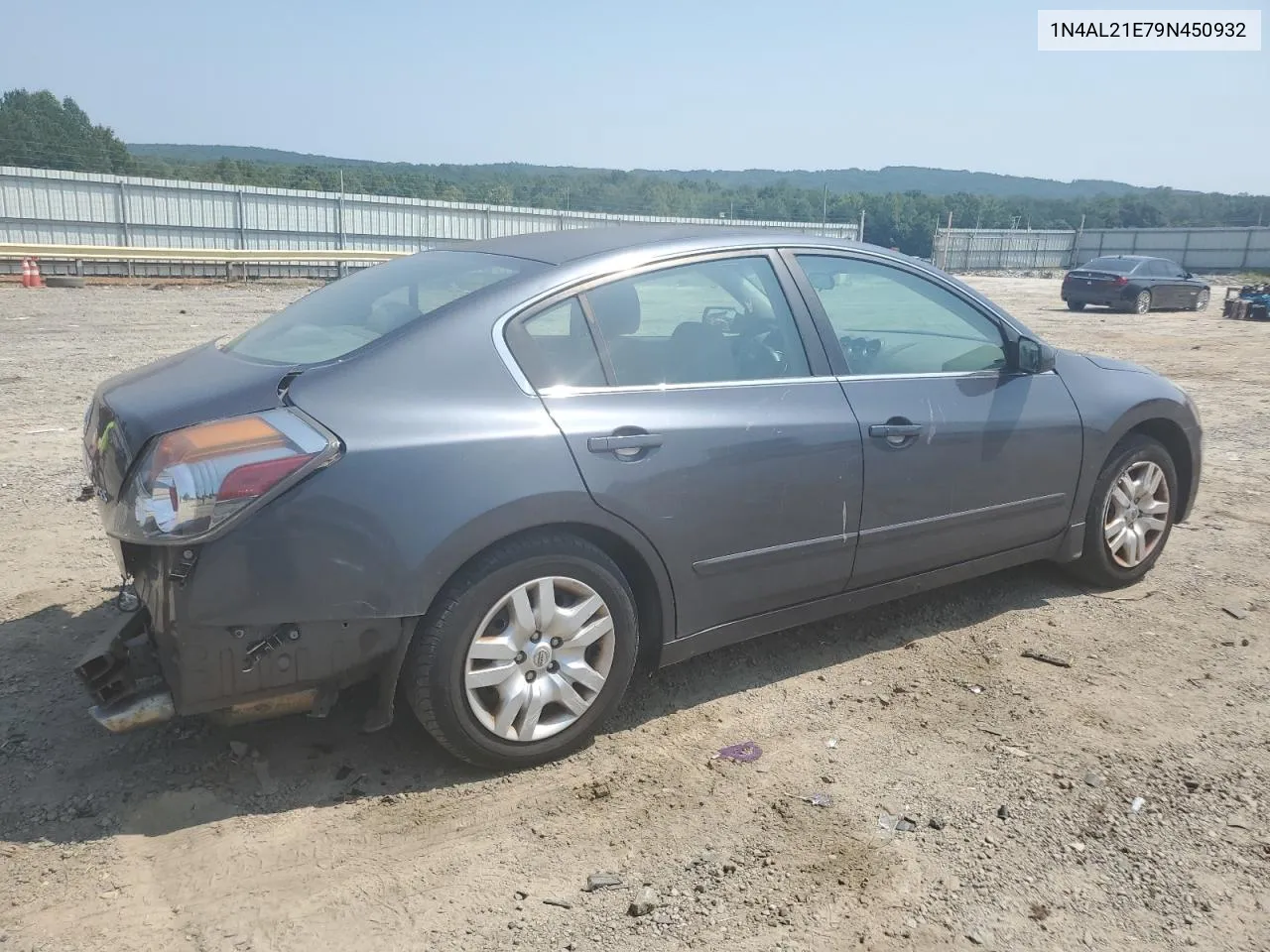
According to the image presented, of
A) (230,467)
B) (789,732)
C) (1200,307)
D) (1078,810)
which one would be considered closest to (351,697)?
(230,467)

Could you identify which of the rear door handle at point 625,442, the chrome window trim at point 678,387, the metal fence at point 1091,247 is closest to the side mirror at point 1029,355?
the chrome window trim at point 678,387

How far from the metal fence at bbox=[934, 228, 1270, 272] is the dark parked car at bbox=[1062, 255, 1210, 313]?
63.6 feet

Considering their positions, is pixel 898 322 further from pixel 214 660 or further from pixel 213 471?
pixel 214 660

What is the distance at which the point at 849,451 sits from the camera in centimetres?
368

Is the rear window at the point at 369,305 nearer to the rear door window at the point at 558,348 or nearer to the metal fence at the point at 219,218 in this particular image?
the rear door window at the point at 558,348

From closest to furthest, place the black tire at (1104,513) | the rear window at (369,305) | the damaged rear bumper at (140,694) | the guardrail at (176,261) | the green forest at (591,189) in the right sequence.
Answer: the damaged rear bumper at (140,694) → the rear window at (369,305) → the black tire at (1104,513) → the guardrail at (176,261) → the green forest at (591,189)

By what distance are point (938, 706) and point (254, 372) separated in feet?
8.55

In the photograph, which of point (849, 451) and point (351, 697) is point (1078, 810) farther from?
point (351, 697)

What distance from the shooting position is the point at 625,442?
10.5 feet

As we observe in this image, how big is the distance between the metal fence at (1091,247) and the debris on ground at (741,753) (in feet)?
148

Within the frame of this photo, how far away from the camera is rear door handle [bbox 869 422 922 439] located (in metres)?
3.75

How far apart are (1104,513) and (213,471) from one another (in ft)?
12.5

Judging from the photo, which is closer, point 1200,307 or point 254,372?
point 254,372

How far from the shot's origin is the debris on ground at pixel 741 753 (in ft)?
10.9
